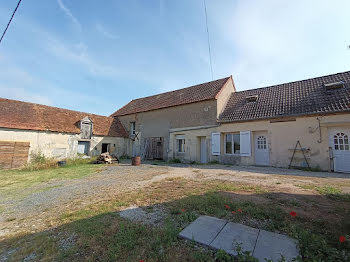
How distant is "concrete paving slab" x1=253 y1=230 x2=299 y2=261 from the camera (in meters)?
1.81

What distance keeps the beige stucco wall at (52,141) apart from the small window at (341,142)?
1755cm

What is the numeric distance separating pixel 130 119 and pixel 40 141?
8344 millimetres

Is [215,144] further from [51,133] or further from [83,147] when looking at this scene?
[51,133]

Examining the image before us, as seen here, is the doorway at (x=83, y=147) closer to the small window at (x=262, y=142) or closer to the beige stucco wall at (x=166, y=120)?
the beige stucco wall at (x=166, y=120)

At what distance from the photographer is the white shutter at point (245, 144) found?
10.3 m

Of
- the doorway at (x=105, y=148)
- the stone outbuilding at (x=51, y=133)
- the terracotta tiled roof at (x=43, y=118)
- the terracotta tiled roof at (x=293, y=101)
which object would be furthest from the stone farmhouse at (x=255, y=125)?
the terracotta tiled roof at (x=43, y=118)

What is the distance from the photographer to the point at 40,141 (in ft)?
39.4

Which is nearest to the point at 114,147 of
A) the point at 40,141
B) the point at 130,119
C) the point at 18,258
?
the point at 130,119

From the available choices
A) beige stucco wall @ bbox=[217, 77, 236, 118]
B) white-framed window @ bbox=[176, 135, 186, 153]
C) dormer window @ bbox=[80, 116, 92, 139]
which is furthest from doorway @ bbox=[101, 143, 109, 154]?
beige stucco wall @ bbox=[217, 77, 236, 118]

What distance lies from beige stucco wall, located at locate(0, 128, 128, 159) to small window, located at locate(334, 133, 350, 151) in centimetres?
1755

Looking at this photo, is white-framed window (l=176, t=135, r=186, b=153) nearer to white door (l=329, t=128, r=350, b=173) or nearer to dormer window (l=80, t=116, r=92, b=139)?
dormer window (l=80, t=116, r=92, b=139)

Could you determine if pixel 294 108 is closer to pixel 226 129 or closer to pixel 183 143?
pixel 226 129

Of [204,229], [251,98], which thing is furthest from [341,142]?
[204,229]

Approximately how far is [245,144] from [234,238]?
361 inches
